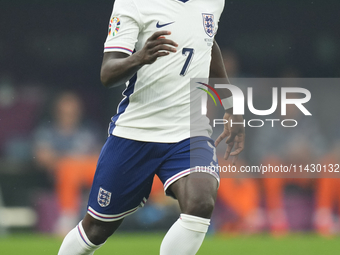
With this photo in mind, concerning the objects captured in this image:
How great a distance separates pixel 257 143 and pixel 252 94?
62cm

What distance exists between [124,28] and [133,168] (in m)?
0.70

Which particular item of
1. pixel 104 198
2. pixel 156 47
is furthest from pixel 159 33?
pixel 104 198

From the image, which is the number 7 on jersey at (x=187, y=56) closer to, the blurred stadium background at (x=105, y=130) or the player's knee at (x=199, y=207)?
the player's knee at (x=199, y=207)

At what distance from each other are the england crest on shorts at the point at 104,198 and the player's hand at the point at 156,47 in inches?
31.1

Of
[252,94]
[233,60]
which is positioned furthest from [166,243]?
[233,60]

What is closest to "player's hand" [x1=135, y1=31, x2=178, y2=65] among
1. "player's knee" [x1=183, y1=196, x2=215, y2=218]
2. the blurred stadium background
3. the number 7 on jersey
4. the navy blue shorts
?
the number 7 on jersey

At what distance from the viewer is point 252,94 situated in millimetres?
6316

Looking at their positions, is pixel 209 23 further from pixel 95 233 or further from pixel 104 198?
pixel 95 233

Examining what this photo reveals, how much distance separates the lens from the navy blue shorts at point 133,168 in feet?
8.55

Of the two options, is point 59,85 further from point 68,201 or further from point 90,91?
point 68,201

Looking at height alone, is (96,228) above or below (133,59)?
below

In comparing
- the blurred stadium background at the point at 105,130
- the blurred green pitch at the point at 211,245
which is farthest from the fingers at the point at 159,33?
the blurred stadium background at the point at 105,130

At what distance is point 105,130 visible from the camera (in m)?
6.57

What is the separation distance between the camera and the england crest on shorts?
8.86 feet
